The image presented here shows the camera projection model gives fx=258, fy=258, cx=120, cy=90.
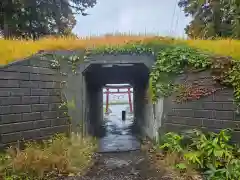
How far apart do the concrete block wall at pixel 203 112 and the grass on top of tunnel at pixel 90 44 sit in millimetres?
1099

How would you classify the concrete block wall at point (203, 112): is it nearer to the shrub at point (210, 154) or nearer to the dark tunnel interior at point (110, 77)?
the shrub at point (210, 154)

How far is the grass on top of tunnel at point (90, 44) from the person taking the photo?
23.2 feet

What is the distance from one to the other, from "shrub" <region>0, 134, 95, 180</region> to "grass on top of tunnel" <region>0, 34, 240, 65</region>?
2472mm

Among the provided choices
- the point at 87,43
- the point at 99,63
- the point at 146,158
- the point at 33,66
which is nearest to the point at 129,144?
the point at 146,158

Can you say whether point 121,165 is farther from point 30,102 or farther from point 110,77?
point 110,77

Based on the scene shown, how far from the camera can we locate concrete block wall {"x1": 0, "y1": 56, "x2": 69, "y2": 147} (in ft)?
19.5

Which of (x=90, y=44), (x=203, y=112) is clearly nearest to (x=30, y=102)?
(x=90, y=44)

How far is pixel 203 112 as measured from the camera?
670 cm

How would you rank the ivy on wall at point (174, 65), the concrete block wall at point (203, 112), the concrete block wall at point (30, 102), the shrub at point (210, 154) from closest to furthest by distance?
the shrub at point (210, 154) < the concrete block wall at point (30, 102) < the concrete block wall at point (203, 112) < the ivy on wall at point (174, 65)

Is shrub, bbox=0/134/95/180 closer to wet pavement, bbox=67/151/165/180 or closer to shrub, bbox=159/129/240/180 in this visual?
wet pavement, bbox=67/151/165/180

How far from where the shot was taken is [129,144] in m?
9.45

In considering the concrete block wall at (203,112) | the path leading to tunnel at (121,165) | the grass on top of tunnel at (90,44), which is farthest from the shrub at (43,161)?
the concrete block wall at (203,112)

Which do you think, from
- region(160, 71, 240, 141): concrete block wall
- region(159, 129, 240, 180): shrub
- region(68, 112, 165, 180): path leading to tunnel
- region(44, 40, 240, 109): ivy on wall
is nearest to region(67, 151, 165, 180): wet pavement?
region(68, 112, 165, 180): path leading to tunnel

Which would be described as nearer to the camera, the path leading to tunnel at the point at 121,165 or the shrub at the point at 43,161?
the shrub at the point at 43,161
